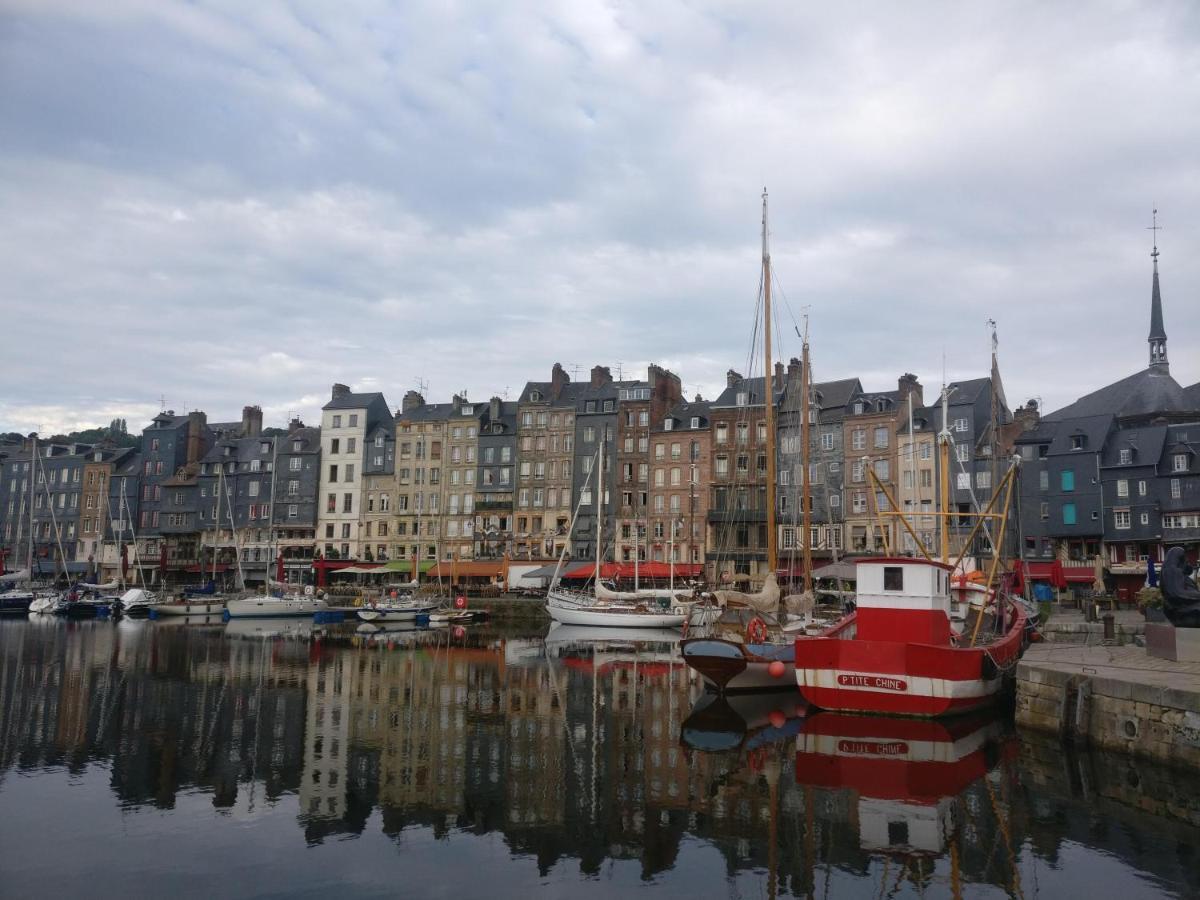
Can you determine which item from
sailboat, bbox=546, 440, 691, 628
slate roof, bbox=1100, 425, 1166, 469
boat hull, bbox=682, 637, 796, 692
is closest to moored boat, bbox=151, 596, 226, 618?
sailboat, bbox=546, 440, 691, 628

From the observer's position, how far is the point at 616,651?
139 feet

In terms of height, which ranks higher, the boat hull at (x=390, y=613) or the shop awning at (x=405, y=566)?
the shop awning at (x=405, y=566)

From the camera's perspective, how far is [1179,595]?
72.2 ft

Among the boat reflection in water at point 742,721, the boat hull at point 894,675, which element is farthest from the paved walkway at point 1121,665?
the boat reflection in water at point 742,721

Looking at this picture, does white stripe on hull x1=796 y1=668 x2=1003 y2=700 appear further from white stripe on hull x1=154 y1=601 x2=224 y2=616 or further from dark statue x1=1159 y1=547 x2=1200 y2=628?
white stripe on hull x1=154 y1=601 x2=224 y2=616

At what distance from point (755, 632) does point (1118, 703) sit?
35.3ft

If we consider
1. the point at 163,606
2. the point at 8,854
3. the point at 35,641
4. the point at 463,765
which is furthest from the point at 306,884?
the point at 163,606

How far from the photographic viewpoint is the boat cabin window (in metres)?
22.6

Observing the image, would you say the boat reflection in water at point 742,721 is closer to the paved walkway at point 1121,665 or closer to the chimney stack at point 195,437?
the paved walkway at point 1121,665

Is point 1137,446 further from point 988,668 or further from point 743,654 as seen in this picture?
point 743,654

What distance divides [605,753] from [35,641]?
120 feet

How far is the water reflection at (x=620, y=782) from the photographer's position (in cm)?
1259

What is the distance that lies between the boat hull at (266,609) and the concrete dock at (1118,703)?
50401 millimetres

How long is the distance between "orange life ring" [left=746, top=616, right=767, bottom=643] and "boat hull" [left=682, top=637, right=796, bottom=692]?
1.89 feet
